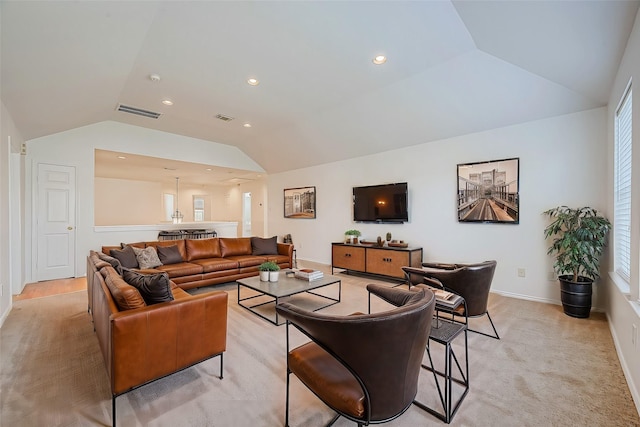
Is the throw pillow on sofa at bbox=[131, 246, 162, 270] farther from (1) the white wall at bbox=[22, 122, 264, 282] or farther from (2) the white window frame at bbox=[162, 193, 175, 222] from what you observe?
(2) the white window frame at bbox=[162, 193, 175, 222]

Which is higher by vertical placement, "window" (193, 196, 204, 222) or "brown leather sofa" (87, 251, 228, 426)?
"window" (193, 196, 204, 222)

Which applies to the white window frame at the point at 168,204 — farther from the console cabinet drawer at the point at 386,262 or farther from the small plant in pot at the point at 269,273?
the small plant in pot at the point at 269,273

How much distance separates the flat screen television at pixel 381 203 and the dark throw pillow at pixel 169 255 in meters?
3.47

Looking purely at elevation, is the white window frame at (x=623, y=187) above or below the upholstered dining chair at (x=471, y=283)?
above

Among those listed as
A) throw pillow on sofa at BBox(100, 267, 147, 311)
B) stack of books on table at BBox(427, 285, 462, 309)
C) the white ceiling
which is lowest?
stack of books on table at BBox(427, 285, 462, 309)

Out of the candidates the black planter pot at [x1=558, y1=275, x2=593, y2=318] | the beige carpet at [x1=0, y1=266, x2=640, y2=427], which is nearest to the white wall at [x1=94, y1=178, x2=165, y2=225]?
the beige carpet at [x1=0, y1=266, x2=640, y2=427]

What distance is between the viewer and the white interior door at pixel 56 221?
198 inches

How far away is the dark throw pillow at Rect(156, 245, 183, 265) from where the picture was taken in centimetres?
447

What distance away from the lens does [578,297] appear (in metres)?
3.26

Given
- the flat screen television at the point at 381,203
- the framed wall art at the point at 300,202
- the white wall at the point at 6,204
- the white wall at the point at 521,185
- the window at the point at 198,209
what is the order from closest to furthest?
the white wall at the point at 6,204, the white wall at the point at 521,185, the flat screen television at the point at 381,203, the framed wall art at the point at 300,202, the window at the point at 198,209

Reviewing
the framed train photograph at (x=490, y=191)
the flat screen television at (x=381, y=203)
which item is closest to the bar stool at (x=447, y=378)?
the framed train photograph at (x=490, y=191)

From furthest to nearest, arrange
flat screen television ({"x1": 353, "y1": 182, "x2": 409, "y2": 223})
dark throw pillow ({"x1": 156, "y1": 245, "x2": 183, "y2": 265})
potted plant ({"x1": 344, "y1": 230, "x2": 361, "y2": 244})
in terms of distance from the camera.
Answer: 1. potted plant ({"x1": 344, "y1": 230, "x2": 361, "y2": 244})
2. flat screen television ({"x1": 353, "y1": 182, "x2": 409, "y2": 223})
3. dark throw pillow ({"x1": 156, "y1": 245, "x2": 183, "y2": 265})

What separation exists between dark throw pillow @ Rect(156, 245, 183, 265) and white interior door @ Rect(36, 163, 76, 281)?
2.21 metres

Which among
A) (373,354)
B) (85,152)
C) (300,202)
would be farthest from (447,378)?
(85,152)
